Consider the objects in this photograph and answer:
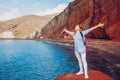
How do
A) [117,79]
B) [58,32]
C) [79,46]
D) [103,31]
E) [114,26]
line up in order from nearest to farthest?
[79,46] → [117,79] → [114,26] → [103,31] → [58,32]

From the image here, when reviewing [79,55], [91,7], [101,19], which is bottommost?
[79,55]

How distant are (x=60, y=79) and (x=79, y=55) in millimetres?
2004

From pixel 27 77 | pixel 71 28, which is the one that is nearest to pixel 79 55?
pixel 27 77

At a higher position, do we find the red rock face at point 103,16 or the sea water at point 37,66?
the red rock face at point 103,16

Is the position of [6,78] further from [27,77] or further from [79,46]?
[79,46]

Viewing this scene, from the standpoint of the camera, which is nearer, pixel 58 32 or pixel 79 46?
pixel 79 46

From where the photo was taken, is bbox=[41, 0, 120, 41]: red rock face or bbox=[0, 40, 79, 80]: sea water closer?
bbox=[0, 40, 79, 80]: sea water

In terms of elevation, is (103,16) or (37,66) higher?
(103,16)

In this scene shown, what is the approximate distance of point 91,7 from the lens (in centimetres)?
7806

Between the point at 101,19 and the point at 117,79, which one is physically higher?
the point at 101,19

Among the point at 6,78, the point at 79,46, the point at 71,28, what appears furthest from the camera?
the point at 71,28

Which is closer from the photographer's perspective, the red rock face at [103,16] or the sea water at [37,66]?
the sea water at [37,66]

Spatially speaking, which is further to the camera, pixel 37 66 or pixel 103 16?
pixel 103 16

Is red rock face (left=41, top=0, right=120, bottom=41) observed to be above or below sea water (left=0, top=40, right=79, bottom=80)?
above
